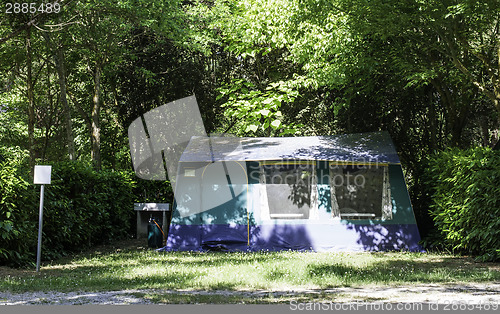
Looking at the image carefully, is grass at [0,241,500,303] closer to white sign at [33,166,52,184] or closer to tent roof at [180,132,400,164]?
white sign at [33,166,52,184]

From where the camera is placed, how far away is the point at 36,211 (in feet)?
25.5

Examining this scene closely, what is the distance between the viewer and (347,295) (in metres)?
5.13

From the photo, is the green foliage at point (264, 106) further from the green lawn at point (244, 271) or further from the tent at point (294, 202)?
the green lawn at point (244, 271)

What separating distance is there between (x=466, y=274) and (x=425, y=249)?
300cm

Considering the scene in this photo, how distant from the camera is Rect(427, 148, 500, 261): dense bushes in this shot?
7873mm

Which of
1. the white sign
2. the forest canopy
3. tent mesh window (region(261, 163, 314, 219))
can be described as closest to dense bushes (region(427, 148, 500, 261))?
the forest canopy

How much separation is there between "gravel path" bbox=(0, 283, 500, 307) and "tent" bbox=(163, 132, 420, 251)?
3.83 meters

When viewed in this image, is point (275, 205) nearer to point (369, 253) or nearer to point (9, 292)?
point (369, 253)

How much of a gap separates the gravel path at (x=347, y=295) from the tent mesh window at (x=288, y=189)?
4.15 m

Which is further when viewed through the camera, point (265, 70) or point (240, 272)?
point (265, 70)

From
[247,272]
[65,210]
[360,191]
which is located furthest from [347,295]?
[65,210]

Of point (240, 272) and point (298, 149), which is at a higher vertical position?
point (298, 149)

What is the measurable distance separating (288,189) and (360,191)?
1338mm

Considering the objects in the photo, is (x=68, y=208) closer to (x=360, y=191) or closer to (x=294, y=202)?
(x=294, y=202)
